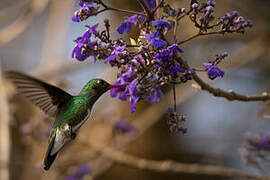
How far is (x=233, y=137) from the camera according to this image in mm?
6180

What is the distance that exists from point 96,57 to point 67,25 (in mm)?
4575

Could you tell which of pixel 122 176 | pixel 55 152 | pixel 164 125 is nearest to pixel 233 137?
pixel 164 125

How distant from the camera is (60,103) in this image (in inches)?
119

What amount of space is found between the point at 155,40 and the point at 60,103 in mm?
1351

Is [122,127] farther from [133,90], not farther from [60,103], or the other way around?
[133,90]

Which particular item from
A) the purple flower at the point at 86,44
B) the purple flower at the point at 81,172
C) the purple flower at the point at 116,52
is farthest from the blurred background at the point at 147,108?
the purple flower at the point at 116,52

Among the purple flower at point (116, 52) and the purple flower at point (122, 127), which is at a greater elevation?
the purple flower at point (116, 52)

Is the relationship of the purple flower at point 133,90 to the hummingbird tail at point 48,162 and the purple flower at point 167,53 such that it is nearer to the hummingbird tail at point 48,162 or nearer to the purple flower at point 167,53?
the purple flower at point 167,53

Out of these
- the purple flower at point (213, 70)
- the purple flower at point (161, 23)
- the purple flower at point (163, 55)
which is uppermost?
the purple flower at point (161, 23)

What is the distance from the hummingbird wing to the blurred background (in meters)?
1.64

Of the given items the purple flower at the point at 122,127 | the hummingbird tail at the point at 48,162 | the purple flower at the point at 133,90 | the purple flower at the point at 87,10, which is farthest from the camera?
the purple flower at the point at 122,127

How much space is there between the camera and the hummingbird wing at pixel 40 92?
2.68 meters

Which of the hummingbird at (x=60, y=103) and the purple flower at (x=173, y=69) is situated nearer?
the purple flower at (x=173, y=69)

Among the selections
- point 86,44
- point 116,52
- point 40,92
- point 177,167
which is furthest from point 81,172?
point 116,52
